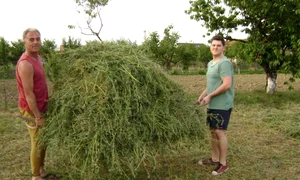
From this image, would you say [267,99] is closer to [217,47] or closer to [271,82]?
[271,82]

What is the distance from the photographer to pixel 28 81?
9.86ft

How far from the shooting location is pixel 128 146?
2.76 metres

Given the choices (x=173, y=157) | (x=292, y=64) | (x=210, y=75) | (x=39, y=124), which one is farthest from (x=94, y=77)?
(x=292, y=64)

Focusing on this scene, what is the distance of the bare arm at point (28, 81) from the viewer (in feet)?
9.84

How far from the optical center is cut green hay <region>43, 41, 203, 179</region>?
268 cm

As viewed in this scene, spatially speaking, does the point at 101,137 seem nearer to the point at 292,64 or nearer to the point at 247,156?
the point at 247,156

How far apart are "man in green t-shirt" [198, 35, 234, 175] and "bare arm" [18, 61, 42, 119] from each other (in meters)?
2.03

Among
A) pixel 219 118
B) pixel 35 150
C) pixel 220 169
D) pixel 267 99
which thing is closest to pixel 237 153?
pixel 220 169

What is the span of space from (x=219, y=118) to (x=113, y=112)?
166 centimetres

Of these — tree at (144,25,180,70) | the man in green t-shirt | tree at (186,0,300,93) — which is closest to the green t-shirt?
the man in green t-shirt

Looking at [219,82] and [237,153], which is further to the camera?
[237,153]

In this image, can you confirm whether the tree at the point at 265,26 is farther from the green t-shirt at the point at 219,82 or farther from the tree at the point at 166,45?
the green t-shirt at the point at 219,82

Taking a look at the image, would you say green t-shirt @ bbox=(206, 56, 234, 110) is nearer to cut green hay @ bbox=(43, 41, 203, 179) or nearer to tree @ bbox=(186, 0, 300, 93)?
cut green hay @ bbox=(43, 41, 203, 179)

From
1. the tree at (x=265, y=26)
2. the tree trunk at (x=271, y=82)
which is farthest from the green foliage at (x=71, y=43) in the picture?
the tree trunk at (x=271, y=82)
